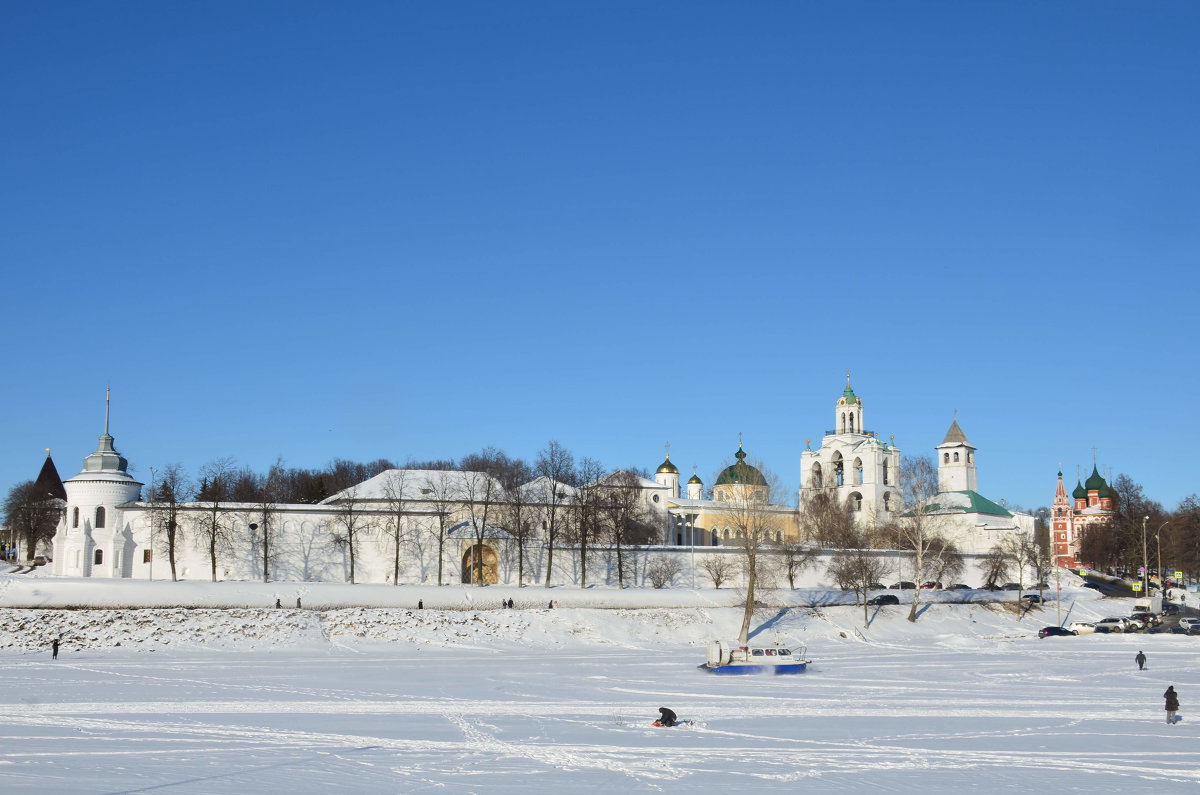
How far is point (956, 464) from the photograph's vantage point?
119000 mm

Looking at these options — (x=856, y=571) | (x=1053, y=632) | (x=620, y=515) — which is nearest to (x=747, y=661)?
(x=1053, y=632)

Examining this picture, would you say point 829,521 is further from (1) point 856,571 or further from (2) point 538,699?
(2) point 538,699

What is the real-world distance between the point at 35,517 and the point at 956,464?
86.9m

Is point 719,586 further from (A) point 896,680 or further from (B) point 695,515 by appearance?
(B) point 695,515

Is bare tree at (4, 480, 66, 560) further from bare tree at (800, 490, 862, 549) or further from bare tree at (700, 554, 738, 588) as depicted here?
bare tree at (800, 490, 862, 549)

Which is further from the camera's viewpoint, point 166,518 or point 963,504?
point 963,504

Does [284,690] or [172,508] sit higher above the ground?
[172,508]

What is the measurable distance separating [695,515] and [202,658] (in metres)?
72.5

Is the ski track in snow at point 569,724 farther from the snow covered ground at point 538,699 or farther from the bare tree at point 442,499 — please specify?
Result: the bare tree at point 442,499

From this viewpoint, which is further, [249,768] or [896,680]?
[896,680]

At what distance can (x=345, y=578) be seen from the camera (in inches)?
2569

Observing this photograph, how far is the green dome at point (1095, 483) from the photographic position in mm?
131000

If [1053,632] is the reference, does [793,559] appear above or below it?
above

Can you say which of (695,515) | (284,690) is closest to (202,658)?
(284,690)
